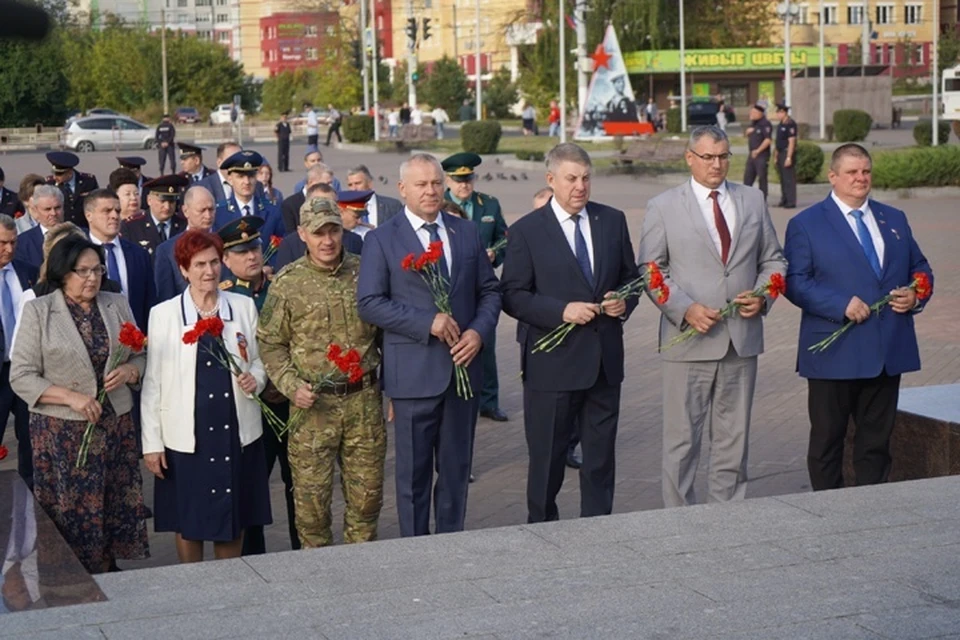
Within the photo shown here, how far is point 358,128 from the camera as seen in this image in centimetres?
5716

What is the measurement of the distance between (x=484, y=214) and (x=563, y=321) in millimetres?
3638

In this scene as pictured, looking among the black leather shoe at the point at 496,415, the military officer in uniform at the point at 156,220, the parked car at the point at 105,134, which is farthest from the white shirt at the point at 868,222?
the parked car at the point at 105,134

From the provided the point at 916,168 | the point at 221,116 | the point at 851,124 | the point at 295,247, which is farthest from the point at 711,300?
the point at 221,116

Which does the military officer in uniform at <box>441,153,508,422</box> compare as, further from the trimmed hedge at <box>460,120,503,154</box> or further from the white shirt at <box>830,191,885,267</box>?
the trimmed hedge at <box>460,120,503,154</box>

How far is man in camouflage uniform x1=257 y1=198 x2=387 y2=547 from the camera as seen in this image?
22.0 feet

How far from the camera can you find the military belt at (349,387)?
6.71 meters

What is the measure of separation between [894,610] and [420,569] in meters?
1.67

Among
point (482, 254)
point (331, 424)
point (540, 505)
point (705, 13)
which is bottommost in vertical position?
point (540, 505)

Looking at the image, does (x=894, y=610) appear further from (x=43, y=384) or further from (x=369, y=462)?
(x=43, y=384)

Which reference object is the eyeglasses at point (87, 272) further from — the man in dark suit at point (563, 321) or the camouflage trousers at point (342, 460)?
the man in dark suit at point (563, 321)

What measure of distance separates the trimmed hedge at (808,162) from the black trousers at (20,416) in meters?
21.6

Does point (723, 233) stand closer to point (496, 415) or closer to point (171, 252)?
point (171, 252)

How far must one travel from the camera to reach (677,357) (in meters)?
7.38

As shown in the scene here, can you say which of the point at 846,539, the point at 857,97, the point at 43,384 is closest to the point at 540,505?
the point at 846,539
